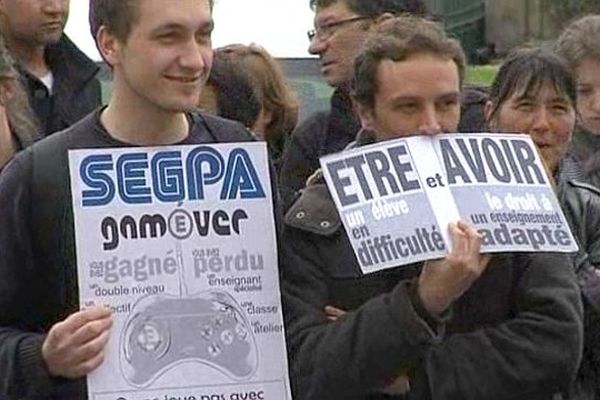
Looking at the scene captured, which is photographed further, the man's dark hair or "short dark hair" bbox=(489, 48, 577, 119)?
the man's dark hair

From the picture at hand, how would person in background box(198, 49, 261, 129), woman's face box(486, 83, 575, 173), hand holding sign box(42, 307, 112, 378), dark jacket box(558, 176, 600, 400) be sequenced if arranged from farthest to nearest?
person in background box(198, 49, 261, 129) → woman's face box(486, 83, 575, 173) → dark jacket box(558, 176, 600, 400) → hand holding sign box(42, 307, 112, 378)

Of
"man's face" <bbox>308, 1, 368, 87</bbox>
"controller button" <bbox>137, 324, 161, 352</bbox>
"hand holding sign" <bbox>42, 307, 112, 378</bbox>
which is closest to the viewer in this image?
"hand holding sign" <bbox>42, 307, 112, 378</bbox>

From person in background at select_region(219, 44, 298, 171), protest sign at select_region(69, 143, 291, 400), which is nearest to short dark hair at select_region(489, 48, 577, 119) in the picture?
protest sign at select_region(69, 143, 291, 400)

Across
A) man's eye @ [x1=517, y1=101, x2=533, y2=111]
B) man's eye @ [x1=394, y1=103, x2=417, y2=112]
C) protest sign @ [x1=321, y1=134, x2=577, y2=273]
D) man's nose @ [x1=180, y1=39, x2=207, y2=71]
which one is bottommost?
protest sign @ [x1=321, y1=134, x2=577, y2=273]

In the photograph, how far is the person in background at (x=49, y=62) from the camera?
16.1ft

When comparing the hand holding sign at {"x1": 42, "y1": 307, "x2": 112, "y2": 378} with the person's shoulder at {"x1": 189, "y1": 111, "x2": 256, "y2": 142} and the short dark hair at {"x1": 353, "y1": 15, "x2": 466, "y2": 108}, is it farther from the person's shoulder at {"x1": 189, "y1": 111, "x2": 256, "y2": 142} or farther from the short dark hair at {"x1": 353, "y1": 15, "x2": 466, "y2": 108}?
the short dark hair at {"x1": 353, "y1": 15, "x2": 466, "y2": 108}

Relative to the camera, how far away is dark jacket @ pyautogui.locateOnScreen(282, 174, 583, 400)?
3086 millimetres

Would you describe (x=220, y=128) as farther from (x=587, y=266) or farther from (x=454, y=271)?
(x=587, y=266)

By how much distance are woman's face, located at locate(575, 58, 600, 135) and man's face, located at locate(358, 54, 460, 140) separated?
1364 millimetres

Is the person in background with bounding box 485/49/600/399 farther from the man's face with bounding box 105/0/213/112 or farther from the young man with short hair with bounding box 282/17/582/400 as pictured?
the man's face with bounding box 105/0/213/112

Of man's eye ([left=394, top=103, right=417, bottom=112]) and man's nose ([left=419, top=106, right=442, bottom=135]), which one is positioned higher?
man's eye ([left=394, top=103, right=417, bottom=112])


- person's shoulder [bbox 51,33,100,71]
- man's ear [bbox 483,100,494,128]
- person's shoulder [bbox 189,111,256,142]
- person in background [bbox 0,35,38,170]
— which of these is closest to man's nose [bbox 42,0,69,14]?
person's shoulder [bbox 51,33,100,71]

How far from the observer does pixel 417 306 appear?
10.0ft

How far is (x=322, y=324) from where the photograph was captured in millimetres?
3191
